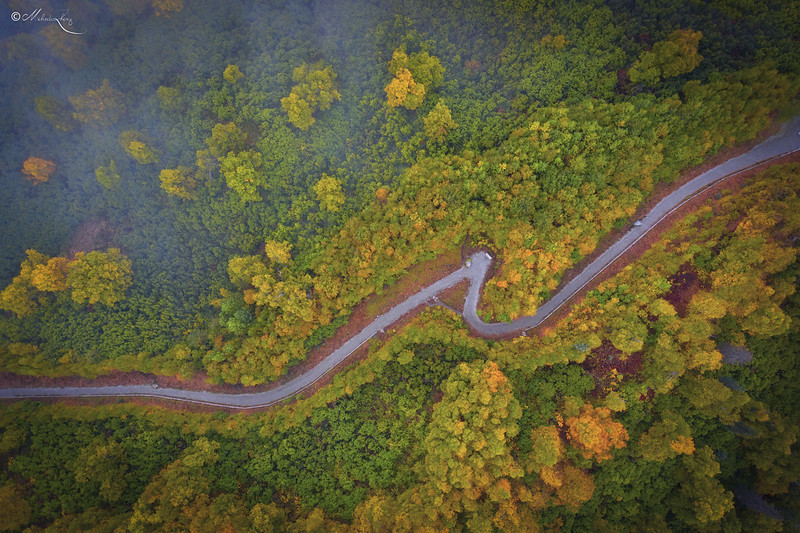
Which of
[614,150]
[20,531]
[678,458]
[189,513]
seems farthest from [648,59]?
[20,531]

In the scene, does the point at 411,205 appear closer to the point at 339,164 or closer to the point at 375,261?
the point at 375,261

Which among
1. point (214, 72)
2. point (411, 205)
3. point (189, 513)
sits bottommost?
point (189, 513)

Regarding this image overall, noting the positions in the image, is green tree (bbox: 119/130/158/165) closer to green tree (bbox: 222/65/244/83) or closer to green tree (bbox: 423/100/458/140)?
green tree (bbox: 222/65/244/83)

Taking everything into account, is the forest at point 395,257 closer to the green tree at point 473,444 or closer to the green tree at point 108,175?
the green tree at point 473,444

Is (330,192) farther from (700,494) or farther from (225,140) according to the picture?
(700,494)

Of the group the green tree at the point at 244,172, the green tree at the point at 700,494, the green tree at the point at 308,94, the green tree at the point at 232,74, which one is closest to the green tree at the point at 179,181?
the green tree at the point at 244,172

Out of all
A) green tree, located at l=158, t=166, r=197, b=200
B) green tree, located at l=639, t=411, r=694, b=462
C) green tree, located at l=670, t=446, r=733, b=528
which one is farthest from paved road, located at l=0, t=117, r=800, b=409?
green tree, located at l=158, t=166, r=197, b=200
